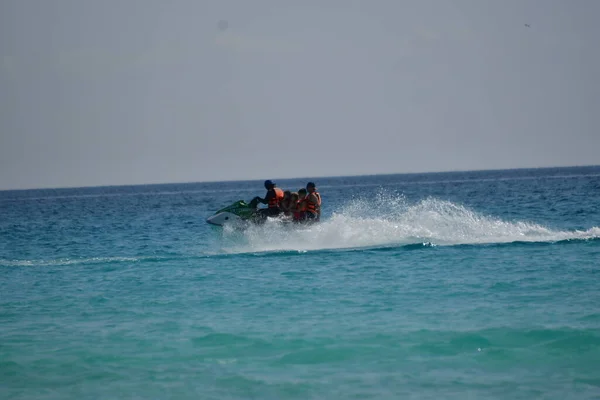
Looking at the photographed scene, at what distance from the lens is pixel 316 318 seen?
10438mm

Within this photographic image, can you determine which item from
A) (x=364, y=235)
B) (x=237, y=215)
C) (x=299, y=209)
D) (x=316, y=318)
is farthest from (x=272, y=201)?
(x=316, y=318)

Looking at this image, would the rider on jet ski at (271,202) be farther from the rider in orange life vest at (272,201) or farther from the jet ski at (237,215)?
the jet ski at (237,215)

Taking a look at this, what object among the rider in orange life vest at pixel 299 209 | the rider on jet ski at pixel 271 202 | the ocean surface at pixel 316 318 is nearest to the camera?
the ocean surface at pixel 316 318

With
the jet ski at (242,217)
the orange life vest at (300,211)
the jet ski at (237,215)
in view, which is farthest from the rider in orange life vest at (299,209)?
the jet ski at (237,215)

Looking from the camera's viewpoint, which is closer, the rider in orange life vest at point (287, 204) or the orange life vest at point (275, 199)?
the rider in orange life vest at point (287, 204)

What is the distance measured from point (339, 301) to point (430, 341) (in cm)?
275

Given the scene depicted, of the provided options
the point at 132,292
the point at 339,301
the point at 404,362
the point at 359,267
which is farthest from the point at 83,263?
the point at 404,362

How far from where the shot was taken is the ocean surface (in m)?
7.79

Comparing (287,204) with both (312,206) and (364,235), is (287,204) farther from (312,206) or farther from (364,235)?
(364,235)

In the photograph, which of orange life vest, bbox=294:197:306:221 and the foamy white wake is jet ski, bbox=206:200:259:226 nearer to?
the foamy white wake

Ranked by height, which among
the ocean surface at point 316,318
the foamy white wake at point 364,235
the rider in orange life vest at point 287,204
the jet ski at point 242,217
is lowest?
the ocean surface at point 316,318

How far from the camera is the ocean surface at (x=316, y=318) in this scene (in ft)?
25.6

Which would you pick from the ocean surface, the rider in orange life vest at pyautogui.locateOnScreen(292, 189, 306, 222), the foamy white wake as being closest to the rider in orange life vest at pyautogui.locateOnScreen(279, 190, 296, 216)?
the rider in orange life vest at pyautogui.locateOnScreen(292, 189, 306, 222)

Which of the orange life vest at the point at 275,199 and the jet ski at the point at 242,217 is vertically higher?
the orange life vest at the point at 275,199
